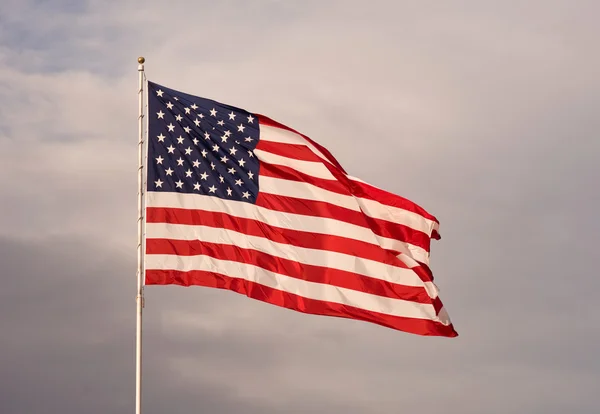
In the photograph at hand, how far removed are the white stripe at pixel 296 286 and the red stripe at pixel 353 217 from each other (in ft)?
6.80

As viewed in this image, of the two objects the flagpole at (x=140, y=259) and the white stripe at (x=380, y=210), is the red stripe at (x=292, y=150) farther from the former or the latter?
the flagpole at (x=140, y=259)

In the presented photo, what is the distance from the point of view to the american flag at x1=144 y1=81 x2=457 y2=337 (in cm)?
3272

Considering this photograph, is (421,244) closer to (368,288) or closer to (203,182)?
(368,288)

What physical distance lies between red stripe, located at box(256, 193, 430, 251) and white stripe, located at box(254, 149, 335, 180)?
2.92 feet

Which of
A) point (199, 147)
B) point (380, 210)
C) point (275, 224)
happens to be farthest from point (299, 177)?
point (199, 147)

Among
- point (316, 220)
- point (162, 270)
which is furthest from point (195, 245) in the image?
point (316, 220)

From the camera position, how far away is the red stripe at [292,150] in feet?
115

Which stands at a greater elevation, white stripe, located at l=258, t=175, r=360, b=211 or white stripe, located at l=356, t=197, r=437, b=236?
white stripe, located at l=258, t=175, r=360, b=211

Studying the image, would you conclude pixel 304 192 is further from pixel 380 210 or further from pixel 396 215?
pixel 396 215

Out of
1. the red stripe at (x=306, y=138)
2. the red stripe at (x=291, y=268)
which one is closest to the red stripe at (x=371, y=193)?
the red stripe at (x=306, y=138)

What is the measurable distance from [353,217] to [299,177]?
6.93 feet

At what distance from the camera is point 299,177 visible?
1384 inches

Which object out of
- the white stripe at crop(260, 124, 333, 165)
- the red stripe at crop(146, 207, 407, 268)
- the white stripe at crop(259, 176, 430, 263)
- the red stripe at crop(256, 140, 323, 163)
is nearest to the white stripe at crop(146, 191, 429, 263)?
the white stripe at crop(259, 176, 430, 263)

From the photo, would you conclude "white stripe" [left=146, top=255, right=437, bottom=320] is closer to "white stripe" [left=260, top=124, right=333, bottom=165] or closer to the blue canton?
the blue canton
